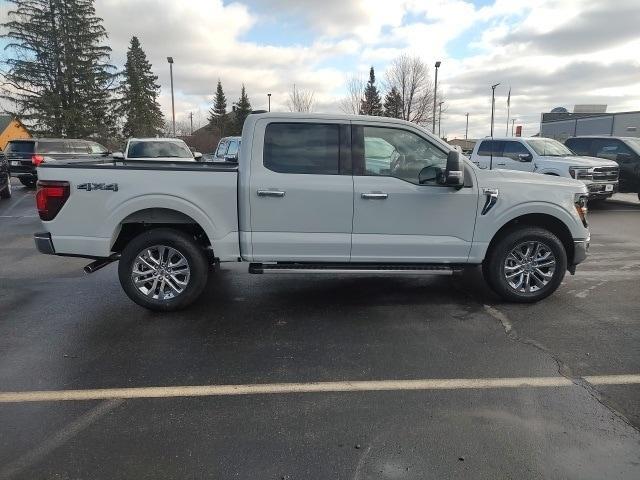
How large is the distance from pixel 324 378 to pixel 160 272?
226cm

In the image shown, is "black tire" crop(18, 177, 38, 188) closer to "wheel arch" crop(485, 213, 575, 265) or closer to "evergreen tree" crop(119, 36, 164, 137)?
"wheel arch" crop(485, 213, 575, 265)

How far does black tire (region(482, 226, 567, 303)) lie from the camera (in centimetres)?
532

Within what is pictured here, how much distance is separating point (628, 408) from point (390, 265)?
248 cm

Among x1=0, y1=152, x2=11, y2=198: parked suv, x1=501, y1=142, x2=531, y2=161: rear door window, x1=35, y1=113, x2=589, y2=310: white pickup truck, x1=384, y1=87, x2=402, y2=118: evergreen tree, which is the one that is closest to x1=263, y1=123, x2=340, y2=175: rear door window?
x1=35, y1=113, x2=589, y2=310: white pickup truck

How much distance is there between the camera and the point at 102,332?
4.66m

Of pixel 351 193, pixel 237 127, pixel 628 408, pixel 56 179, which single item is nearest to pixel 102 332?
pixel 56 179

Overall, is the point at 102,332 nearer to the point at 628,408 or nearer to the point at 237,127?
the point at 628,408

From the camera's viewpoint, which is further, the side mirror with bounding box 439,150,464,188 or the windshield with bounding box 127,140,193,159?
the windshield with bounding box 127,140,193,159

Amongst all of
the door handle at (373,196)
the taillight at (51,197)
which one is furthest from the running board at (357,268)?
the taillight at (51,197)

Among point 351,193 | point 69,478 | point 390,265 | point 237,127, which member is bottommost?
point 69,478

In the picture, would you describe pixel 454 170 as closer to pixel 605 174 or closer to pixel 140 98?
pixel 605 174

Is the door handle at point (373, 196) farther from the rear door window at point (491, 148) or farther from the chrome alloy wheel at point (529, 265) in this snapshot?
the rear door window at point (491, 148)

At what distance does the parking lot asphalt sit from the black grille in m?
7.39

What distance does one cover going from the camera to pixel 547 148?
542 inches
